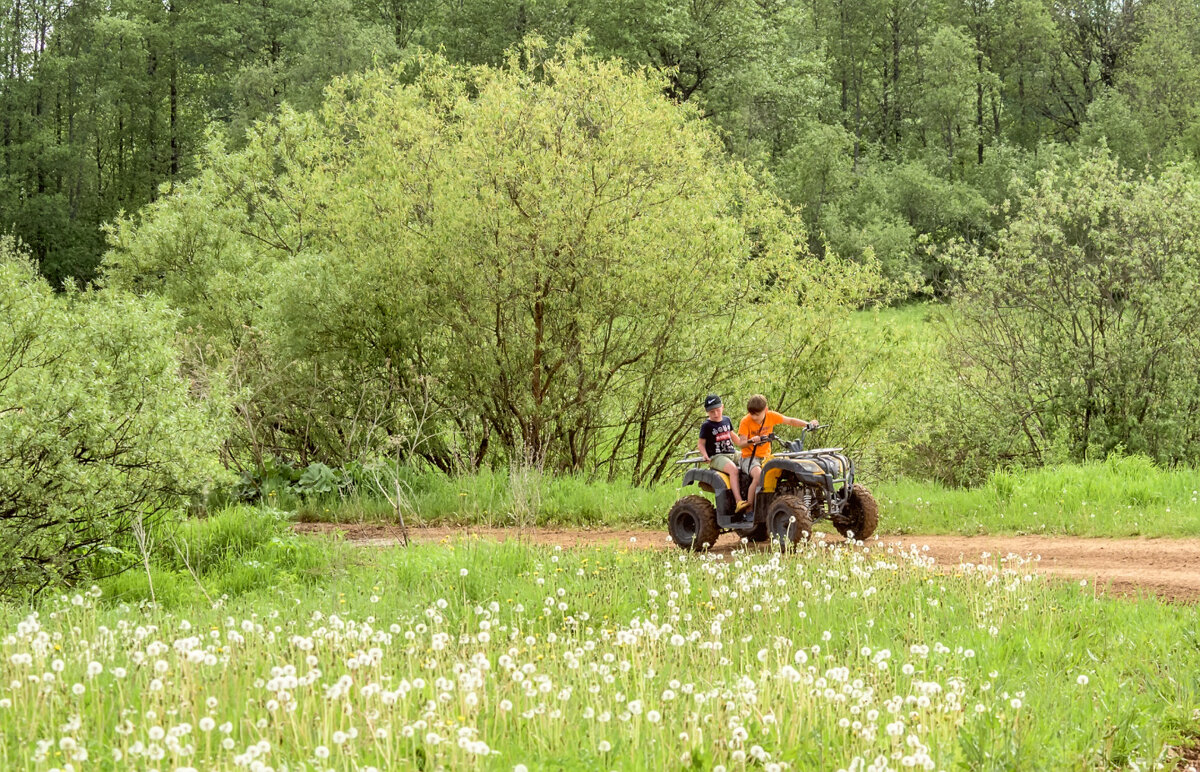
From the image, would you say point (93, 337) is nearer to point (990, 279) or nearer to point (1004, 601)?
point (1004, 601)

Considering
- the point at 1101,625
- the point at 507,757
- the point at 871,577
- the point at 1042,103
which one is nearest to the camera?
the point at 507,757

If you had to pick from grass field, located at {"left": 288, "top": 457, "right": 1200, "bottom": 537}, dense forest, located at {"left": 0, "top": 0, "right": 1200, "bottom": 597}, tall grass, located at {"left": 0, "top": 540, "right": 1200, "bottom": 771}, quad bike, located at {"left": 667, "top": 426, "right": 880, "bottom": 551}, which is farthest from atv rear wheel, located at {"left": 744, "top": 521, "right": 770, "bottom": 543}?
dense forest, located at {"left": 0, "top": 0, "right": 1200, "bottom": 597}

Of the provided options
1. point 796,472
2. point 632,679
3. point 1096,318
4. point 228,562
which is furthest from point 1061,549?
point 228,562

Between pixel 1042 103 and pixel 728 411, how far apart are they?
55313 millimetres

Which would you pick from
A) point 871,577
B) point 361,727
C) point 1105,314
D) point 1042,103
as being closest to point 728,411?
point 1105,314

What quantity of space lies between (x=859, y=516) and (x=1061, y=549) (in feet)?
6.85

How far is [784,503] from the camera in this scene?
1115 cm

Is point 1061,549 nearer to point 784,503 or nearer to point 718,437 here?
point 784,503

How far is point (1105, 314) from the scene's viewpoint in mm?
16125

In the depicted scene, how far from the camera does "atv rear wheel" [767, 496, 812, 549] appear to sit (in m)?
11.0

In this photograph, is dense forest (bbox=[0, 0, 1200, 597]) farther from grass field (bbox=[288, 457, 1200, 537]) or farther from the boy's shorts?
the boy's shorts

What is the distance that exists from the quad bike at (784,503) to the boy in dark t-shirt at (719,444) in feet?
0.24

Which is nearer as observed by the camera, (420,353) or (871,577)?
(871,577)

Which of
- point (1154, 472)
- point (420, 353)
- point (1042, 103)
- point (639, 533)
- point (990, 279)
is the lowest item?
point (639, 533)
